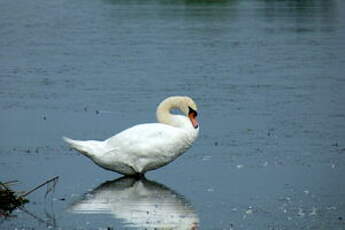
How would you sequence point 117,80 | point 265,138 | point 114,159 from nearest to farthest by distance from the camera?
1. point 114,159
2. point 265,138
3. point 117,80

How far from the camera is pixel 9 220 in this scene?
10469 mm

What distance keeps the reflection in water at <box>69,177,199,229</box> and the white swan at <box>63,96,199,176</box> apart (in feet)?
0.66

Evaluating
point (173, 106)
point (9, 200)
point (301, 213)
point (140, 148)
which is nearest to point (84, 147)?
point (140, 148)

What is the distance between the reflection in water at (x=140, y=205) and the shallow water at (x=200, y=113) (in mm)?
20

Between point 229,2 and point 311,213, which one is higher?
point 311,213

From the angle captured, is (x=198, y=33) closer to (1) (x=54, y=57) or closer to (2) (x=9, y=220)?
(1) (x=54, y=57)

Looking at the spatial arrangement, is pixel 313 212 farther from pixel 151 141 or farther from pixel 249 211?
pixel 151 141

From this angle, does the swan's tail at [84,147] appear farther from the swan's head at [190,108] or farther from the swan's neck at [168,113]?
the swan's head at [190,108]

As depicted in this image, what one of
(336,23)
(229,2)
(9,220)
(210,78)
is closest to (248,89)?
(210,78)

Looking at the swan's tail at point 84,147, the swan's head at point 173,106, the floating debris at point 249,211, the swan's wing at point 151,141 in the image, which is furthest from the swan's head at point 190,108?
the floating debris at point 249,211

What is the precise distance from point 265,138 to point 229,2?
25.6 m

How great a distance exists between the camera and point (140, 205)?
11.2 m

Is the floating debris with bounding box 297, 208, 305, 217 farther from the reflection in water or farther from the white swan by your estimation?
the white swan

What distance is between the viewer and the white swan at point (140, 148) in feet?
41.2
